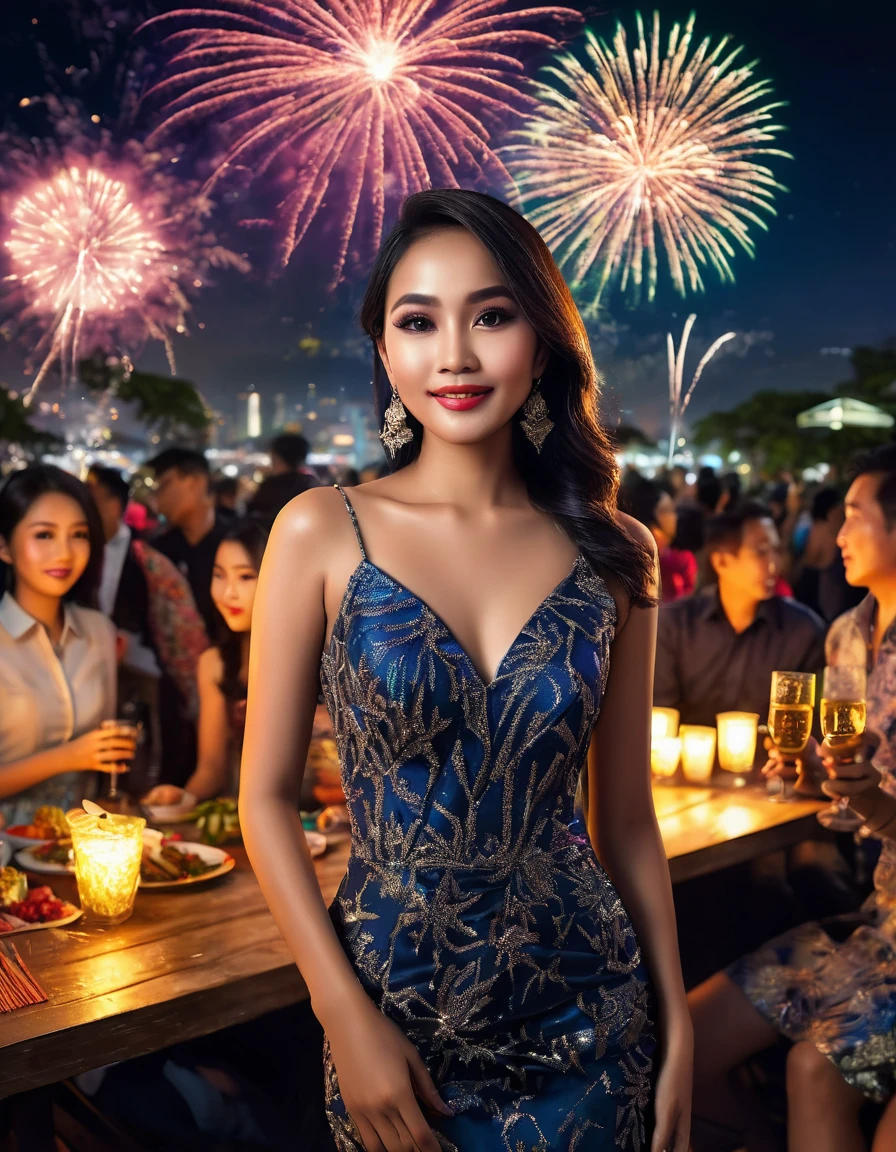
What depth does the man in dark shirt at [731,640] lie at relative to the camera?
4.00m

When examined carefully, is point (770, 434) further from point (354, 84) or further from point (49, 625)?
point (49, 625)

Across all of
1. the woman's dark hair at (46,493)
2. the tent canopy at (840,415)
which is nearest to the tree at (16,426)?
the tent canopy at (840,415)

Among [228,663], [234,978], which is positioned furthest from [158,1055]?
[228,663]

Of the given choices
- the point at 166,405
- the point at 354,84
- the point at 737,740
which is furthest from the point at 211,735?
the point at 166,405

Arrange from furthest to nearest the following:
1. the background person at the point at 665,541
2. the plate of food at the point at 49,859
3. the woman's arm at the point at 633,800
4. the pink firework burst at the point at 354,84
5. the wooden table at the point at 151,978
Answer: the pink firework burst at the point at 354,84, the background person at the point at 665,541, the plate of food at the point at 49,859, the wooden table at the point at 151,978, the woman's arm at the point at 633,800

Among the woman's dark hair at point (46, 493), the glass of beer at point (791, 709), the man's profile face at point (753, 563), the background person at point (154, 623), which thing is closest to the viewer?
the glass of beer at point (791, 709)

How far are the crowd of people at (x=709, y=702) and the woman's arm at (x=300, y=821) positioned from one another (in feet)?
4.57

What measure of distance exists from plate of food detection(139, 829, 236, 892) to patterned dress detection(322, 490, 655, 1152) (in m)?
1.00

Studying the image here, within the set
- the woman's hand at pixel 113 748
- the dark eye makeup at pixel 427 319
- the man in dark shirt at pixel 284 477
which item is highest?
the dark eye makeup at pixel 427 319

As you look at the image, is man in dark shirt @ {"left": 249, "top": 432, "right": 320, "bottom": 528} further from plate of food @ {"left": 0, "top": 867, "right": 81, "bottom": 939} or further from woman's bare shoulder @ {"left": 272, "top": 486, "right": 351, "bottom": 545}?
woman's bare shoulder @ {"left": 272, "top": 486, "right": 351, "bottom": 545}

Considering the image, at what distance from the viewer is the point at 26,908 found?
7.29 feet

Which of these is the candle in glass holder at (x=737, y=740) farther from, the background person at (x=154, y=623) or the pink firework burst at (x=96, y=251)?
the pink firework burst at (x=96, y=251)

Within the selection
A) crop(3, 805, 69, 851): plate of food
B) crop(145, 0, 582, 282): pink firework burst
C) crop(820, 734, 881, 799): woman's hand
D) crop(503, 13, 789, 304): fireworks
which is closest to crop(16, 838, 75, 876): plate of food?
crop(3, 805, 69, 851): plate of food

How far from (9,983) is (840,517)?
5.01 metres
